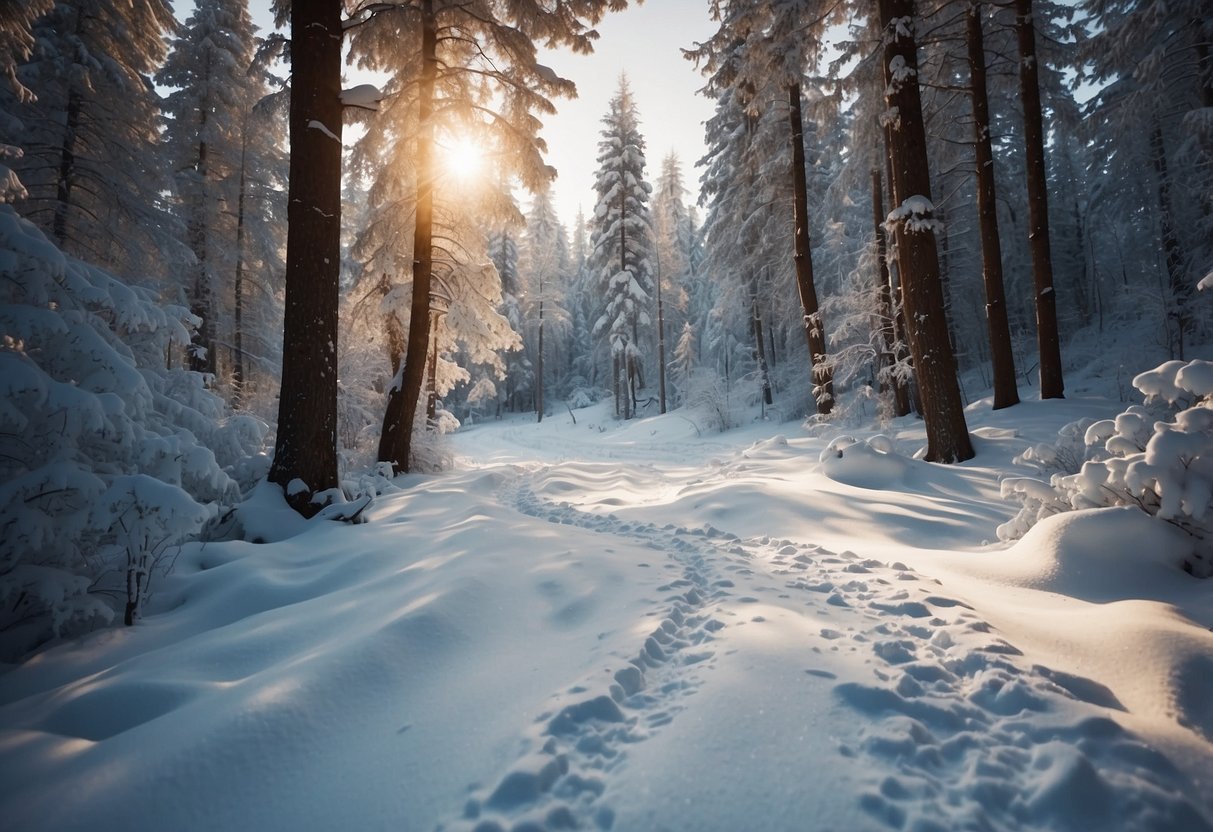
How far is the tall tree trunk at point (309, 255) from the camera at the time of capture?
16.7 feet

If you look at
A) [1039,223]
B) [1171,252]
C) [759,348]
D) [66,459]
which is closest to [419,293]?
[66,459]

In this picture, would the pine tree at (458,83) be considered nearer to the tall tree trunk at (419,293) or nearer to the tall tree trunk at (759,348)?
the tall tree trunk at (419,293)

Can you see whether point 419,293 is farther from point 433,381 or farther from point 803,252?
point 803,252

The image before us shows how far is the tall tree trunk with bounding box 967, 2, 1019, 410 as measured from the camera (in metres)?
9.27

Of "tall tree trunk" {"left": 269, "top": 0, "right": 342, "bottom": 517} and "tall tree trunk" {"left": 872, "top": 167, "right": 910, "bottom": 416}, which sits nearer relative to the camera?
"tall tree trunk" {"left": 269, "top": 0, "right": 342, "bottom": 517}

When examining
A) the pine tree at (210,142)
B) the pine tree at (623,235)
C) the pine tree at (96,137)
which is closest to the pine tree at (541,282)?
the pine tree at (623,235)

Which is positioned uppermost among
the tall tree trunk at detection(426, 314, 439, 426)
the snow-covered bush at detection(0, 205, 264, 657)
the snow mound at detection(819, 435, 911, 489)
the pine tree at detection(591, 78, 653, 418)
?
the pine tree at detection(591, 78, 653, 418)

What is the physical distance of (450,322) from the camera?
32.2 ft

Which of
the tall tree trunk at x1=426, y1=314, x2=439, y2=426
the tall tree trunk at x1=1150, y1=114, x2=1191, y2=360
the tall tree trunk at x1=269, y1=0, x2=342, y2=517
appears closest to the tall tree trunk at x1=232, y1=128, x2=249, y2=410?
the tall tree trunk at x1=426, y1=314, x2=439, y2=426

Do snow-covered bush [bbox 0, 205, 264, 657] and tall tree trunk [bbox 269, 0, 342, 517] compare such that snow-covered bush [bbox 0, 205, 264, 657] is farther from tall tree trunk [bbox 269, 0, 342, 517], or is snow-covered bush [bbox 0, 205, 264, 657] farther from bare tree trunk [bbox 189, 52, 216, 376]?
bare tree trunk [bbox 189, 52, 216, 376]

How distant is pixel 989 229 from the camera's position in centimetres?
959

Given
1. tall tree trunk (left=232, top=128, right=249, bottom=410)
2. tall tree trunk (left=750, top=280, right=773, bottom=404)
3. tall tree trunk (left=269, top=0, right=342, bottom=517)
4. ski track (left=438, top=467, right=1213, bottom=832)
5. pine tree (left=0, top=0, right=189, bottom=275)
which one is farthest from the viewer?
tall tree trunk (left=750, top=280, right=773, bottom=404)

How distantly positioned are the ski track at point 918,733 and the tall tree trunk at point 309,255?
4.36 m

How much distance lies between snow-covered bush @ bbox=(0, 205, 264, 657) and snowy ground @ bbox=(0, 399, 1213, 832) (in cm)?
40
